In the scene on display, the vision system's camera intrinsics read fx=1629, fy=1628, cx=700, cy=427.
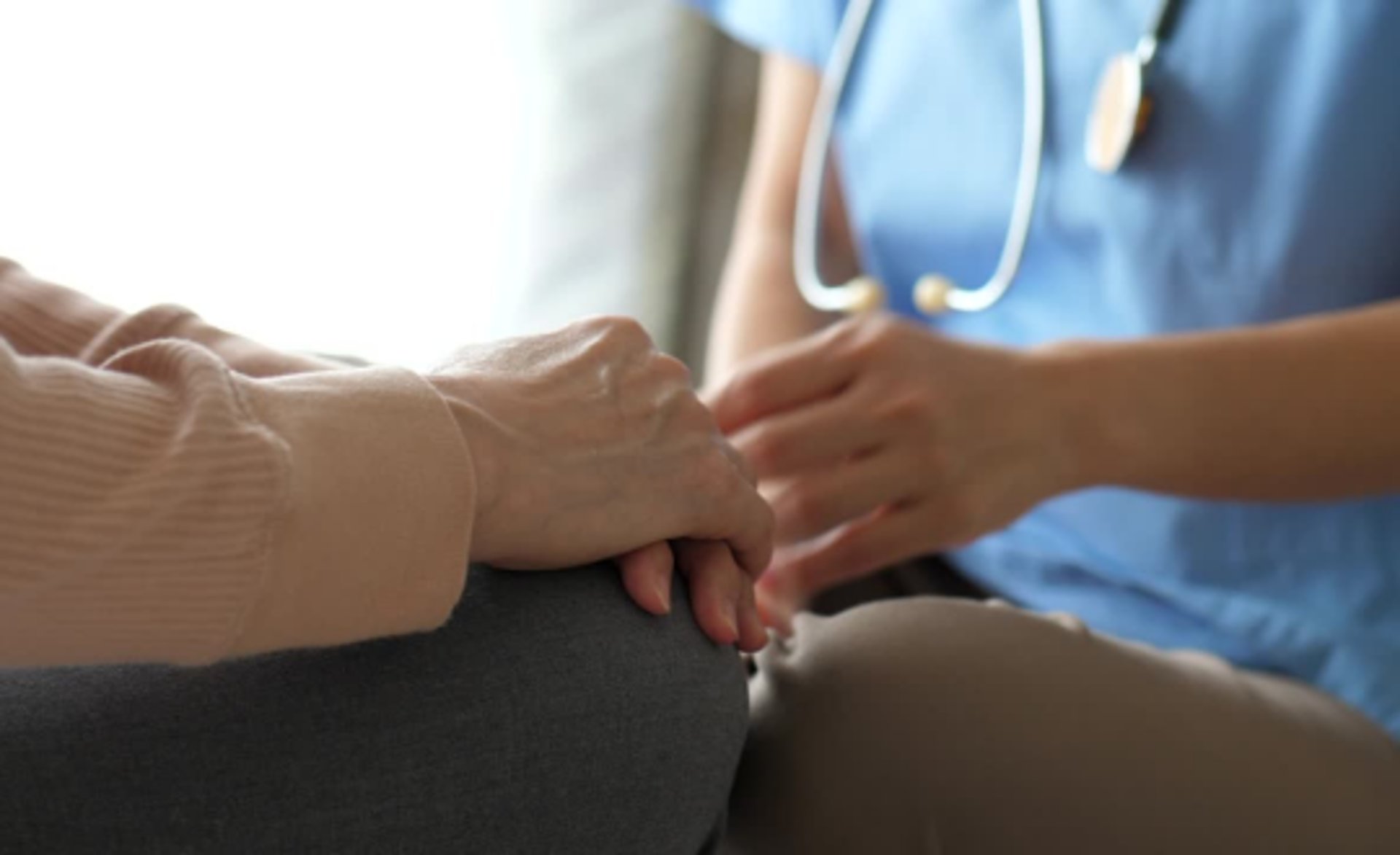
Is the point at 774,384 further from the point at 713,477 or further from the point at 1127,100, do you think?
the point at 1127,100

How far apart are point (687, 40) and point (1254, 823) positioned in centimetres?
115

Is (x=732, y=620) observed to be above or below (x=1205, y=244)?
below

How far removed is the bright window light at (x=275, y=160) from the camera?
1.31m

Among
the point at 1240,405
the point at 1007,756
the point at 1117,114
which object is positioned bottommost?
the point at 1007,756

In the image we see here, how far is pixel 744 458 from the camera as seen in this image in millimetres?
695

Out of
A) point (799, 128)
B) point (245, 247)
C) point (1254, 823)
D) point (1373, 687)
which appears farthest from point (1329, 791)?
point (245, 247)

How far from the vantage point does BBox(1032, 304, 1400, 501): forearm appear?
2.64 ft

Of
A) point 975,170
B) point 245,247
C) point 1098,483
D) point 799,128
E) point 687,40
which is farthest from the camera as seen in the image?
point 687,40

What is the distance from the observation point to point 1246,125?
891mm

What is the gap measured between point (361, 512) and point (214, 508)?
0.05 metres

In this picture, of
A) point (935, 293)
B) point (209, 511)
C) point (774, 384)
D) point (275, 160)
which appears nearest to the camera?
point (209, 511)

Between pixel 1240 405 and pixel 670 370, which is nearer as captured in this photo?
pixel 670 370

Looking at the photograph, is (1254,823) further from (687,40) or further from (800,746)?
(687,40)

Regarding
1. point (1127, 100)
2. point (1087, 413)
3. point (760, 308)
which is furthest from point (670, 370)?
point (760, 308)
